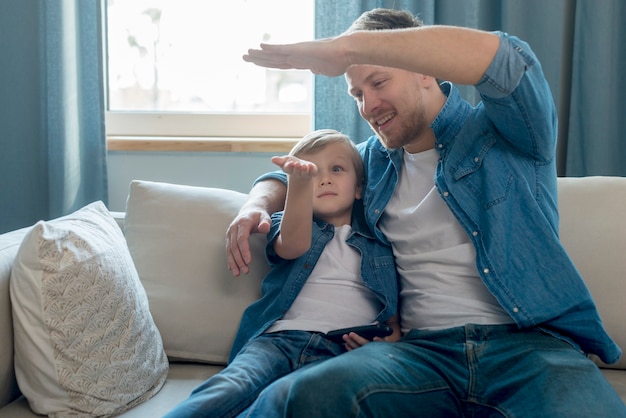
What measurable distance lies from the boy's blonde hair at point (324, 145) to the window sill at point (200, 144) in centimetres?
77

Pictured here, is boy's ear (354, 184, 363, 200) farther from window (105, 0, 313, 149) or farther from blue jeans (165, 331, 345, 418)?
window (105, 0, 313, 149)

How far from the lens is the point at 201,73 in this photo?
2824 millimetres

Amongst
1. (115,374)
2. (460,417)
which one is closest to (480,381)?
(460,417)

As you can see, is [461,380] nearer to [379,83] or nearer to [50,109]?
[379,83]

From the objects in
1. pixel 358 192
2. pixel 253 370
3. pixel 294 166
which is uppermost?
pixel 294 166

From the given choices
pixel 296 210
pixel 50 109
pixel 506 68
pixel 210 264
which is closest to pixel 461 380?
pixel 296 210

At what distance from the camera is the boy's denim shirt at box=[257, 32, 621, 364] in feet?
4.86

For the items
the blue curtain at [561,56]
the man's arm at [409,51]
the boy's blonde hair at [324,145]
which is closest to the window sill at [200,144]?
the blue curtain at [561,56]

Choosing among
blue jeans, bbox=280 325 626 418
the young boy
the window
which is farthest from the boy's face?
the window

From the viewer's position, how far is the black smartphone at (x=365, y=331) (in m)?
1.65

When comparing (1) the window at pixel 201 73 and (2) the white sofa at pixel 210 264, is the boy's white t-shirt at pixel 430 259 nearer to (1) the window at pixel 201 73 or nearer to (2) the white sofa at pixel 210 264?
(2) the white sofa at pixel 210 264

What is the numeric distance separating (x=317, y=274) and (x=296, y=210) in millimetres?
195

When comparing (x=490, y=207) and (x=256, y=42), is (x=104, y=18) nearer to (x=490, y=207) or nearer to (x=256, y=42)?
(x=256, y=42)

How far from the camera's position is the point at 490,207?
1.58 meters
